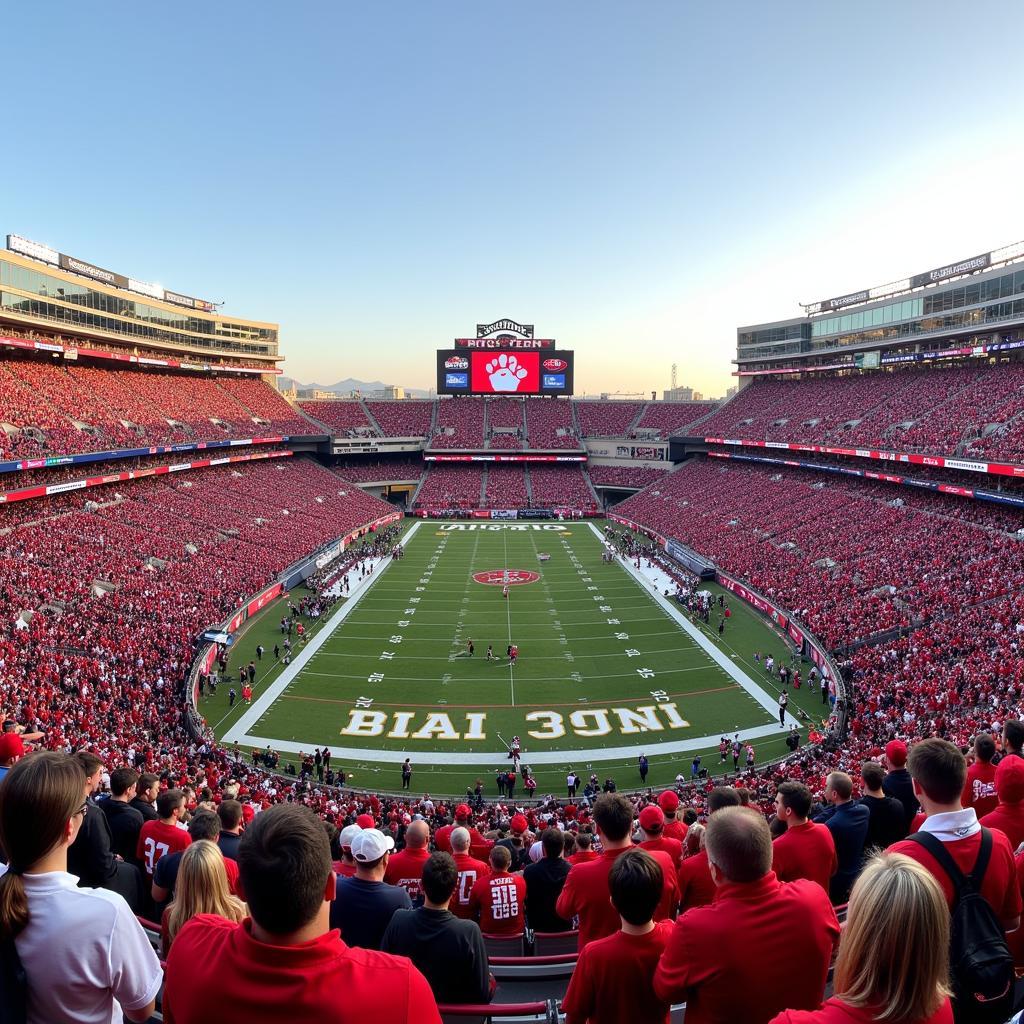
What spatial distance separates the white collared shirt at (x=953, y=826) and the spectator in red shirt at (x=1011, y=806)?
2150 millimetres

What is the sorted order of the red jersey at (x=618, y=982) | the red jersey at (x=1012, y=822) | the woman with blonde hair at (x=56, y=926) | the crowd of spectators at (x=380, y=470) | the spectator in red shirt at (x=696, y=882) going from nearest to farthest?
the woman with blonde hair at (x=56, y=926) → the red jersey at (x=618, y=982) → the spectator in red shirt at (x=696, y=882) → the red jersey at (x=1012, y=822) → the crowd of spectators at (x=380, y=470)

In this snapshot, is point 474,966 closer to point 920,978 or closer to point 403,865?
point 920,978

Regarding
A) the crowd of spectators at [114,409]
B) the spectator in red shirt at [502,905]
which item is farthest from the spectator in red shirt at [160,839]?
the crowd of spectators at [114,409]

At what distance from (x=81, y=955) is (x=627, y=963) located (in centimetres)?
214

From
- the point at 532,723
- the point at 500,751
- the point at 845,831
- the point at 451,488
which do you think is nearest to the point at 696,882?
the point at 845,831

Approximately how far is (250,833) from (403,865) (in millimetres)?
4822

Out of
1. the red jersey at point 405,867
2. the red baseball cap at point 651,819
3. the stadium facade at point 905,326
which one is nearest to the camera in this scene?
the red baseball cap at point 651,819

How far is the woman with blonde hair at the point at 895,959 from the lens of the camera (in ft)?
6.92

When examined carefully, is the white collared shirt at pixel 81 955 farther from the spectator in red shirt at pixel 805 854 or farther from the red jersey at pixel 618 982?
the spectator in red shirt at pixel 805 854

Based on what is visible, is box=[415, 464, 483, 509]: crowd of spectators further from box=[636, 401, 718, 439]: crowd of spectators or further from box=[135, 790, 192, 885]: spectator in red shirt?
box=[135, 790, 192, 885]: spectator in red shirt

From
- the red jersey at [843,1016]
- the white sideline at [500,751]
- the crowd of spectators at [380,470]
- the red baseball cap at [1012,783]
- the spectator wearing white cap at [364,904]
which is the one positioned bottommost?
the white sideline at [500,751]

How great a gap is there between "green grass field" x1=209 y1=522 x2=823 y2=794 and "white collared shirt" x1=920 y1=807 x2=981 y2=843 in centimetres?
1655

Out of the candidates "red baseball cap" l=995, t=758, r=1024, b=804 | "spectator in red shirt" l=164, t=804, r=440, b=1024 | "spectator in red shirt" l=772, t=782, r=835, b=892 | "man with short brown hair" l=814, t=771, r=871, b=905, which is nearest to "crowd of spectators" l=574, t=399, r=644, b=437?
"man with short brown hair" l=814, t=771, r=871, b=905

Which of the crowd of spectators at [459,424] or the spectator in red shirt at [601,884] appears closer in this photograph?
the spectator in red shirt at [601,884]
